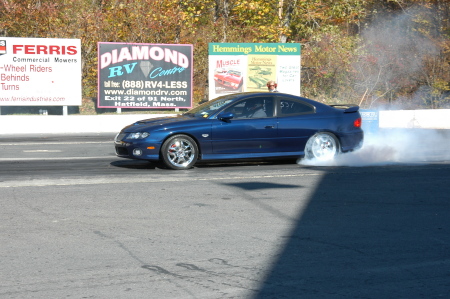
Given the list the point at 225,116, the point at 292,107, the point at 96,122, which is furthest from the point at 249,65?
the point at 225,116

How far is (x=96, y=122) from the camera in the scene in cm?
2303

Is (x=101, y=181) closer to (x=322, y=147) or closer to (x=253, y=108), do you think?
(x=253, y=108)

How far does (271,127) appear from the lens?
12305 millimetres

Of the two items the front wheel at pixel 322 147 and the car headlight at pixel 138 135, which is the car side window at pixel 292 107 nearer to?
the front wheel at pixel 322 147

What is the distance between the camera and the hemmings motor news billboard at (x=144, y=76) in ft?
85.7

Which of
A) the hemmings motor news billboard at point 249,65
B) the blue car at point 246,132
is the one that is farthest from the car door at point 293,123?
the hemmings motor news billboard at point 249,65

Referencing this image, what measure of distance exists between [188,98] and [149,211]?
62.4 feet

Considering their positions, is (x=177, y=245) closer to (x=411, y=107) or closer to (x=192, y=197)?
(x=192, y=197)

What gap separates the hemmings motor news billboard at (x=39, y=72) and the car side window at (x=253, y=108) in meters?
14.6

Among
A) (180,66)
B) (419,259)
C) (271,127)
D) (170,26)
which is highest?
(170,26)

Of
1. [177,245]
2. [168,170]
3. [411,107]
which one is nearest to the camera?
[177,245]

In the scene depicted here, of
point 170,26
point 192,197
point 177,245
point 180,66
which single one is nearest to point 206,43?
point 170,26

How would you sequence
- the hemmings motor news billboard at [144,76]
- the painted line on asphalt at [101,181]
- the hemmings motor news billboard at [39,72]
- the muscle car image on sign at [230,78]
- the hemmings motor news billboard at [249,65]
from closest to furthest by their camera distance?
1. the painted line on asphalt at [101,181]
2. the hemmings motor news billboard at [39,72]
3. the hemmings motor news billboard at [144,76]
4. the hemmings motor news billboard at [249,65]
5. the muscle car image on sign at [230,78]

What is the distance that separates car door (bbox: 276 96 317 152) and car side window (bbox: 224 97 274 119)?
0.18 m
